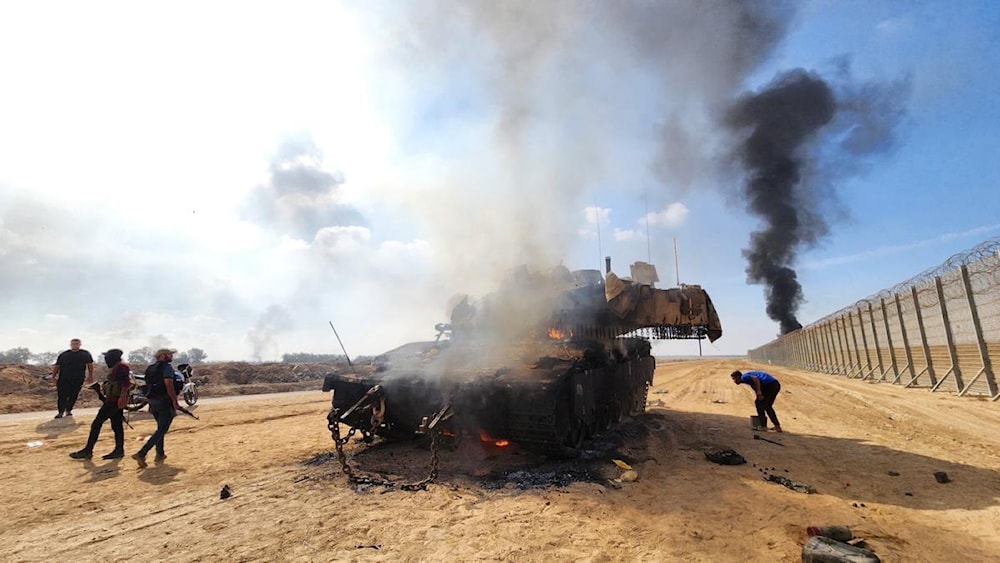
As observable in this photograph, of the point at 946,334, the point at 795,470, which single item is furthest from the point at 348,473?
the point at 946,334

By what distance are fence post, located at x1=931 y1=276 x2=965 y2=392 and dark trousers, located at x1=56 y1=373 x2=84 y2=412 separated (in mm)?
24583

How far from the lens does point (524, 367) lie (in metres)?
7.00

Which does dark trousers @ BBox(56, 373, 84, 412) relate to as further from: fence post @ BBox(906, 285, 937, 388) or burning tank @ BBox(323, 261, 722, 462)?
fence post @ BBox(906, 285, 937, 388)

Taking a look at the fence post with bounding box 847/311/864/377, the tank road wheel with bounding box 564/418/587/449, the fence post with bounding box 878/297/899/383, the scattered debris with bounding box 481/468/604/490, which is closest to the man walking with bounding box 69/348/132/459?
the scattered debris with bounding box 481/468/604/490

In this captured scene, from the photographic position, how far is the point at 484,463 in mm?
6793

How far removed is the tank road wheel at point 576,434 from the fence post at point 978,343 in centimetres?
1303

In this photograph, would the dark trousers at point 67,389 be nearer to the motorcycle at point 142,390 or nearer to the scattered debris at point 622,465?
the motorcycle at point 142,390

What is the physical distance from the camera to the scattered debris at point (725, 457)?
269 inches

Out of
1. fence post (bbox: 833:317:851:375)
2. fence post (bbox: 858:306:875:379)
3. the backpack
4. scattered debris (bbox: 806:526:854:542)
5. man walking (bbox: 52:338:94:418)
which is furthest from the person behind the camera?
fence post (bbox: 833:317:851:375)

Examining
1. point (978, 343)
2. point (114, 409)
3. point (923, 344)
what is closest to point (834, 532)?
point (114, 409)

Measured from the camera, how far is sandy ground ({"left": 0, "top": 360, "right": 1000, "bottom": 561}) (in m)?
3.88

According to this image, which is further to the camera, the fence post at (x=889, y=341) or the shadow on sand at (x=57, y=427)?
the fence post at (x=889, y=341)

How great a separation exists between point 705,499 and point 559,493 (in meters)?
1.65

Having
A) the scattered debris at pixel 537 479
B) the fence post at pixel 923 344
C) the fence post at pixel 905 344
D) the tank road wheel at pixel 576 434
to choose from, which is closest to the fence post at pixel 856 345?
the fence post at pixel 905 344
